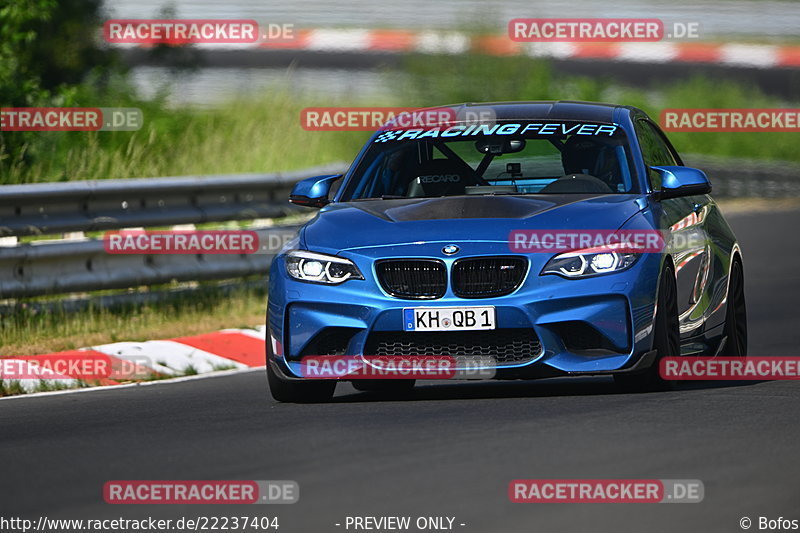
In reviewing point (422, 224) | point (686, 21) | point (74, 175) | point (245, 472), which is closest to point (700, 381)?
point (422, 224)

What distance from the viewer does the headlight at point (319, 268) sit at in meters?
8.73

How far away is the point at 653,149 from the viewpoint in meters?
10.4

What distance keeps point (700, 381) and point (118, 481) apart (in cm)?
395

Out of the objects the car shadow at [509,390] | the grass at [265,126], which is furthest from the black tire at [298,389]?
the grass at [265,126]

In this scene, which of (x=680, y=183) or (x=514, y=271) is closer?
(x=514, y=271)

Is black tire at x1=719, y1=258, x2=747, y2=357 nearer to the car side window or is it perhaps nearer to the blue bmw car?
the blue bmw car

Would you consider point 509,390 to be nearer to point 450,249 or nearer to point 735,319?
point 450,249

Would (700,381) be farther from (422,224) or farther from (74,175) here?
(74,175)

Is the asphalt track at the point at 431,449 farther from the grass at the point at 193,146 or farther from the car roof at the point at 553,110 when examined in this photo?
the grass at the point at 193,146

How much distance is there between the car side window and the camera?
32.0 feet

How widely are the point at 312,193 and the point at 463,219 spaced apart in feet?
4.54

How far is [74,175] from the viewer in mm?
16016

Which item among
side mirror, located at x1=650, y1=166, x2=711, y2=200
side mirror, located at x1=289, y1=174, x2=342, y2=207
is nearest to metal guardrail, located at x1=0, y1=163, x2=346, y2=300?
side mirror, located at x1=289, y1=174, x2=342, y2=207

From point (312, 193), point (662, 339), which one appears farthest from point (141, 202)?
point (662, 339)
